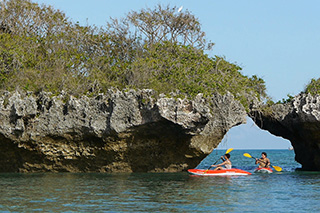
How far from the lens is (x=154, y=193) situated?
2048 cm

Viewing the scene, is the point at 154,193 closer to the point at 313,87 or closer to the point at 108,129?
the point at 108,129

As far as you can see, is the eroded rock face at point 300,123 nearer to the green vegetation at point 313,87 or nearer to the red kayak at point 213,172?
the green vegetation at point 313,87

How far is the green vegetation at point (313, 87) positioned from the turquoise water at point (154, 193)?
19.6ft

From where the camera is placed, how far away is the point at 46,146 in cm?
2789

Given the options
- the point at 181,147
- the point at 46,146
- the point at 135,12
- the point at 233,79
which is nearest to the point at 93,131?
the point at 46,146

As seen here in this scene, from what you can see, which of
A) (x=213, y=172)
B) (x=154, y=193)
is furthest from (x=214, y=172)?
(x=154, y=193)

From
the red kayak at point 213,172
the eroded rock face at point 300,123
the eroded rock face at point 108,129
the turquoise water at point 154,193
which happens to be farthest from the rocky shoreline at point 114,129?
the turquoise water at point 154,193

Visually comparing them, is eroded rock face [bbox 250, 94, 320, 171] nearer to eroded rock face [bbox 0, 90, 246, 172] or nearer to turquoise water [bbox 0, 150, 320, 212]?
turquoise water [bbox 0, 150, 320, 212]

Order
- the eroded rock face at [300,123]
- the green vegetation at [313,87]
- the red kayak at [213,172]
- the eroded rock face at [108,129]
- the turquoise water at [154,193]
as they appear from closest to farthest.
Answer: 1. the turquoise water at [154,193]
2. the eroded rock face at [108,129]
3. the red kayak at [213,172]
4. the eroded rock face at [300,123]
5. the green vegetation at [313,87]

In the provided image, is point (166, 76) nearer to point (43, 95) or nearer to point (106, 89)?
point (106, 89)

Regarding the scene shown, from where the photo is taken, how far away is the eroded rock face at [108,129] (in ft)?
88.5

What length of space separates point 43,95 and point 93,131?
11.3 ft

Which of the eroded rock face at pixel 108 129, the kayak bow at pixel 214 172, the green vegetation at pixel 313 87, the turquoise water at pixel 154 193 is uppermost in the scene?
the green vegetation at pixel 313 87

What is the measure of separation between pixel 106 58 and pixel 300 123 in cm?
1274
